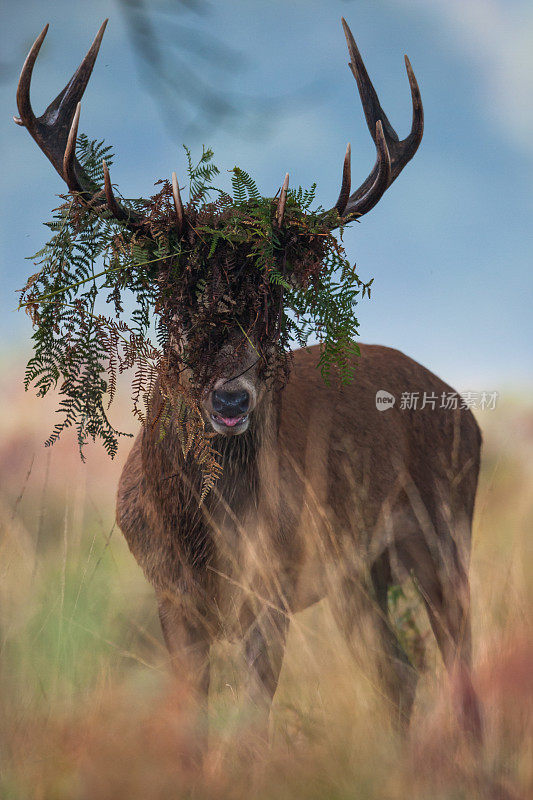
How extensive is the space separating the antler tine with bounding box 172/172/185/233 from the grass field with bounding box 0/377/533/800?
1707mm

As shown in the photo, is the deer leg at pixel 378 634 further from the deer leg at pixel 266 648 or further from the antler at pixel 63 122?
the antler at pixel 63 122

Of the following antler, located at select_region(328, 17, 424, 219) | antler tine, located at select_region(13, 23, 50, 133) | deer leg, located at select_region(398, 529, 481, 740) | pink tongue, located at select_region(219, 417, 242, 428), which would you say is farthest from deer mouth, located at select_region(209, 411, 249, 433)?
deer leg, located at select_region(398, 529, 481, 740)

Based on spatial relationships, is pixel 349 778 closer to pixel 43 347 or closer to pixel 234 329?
Result: pixel 234 329

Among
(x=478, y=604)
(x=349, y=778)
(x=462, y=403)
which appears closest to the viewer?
(x=349, y=778)

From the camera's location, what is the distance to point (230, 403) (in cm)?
290

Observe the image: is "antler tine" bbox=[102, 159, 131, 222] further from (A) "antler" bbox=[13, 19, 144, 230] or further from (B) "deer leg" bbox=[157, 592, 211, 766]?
(B) "deer leg" bbox=[157, 592, 211, 766]

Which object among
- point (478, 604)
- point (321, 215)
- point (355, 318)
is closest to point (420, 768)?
point (478, 604)

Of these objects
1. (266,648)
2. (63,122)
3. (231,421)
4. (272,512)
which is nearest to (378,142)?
(63,122)

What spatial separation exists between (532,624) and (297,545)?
43.3 inches

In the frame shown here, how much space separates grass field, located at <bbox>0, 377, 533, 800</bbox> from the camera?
8.07ft

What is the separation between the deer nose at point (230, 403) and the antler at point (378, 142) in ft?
3.11

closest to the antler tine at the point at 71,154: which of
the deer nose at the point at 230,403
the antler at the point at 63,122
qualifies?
the antler at the point at 63,122

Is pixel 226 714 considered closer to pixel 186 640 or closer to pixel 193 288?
pixel 186 640

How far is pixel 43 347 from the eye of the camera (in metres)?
3.16
